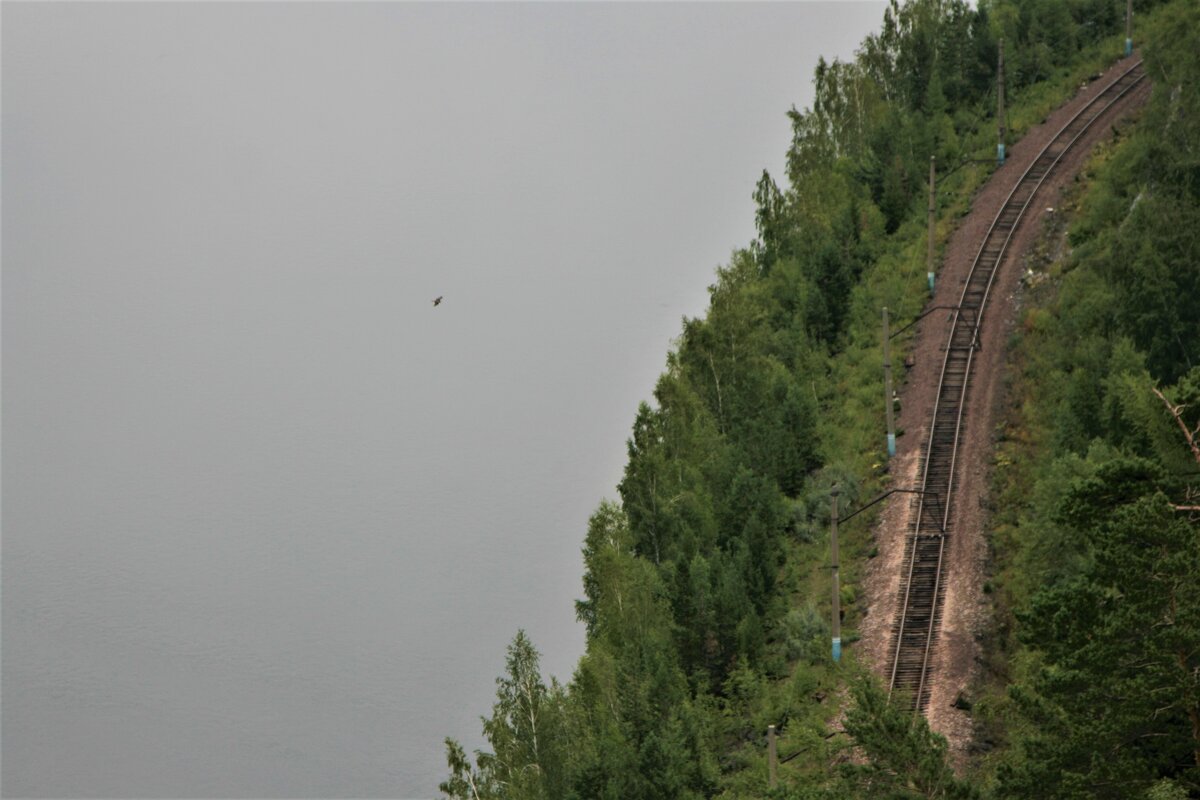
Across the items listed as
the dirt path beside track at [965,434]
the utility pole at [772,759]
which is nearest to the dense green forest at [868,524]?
the dirt path beside track at [965,434]

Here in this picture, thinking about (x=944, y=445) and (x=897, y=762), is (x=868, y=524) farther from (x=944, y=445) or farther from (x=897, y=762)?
(x=897, y=762)

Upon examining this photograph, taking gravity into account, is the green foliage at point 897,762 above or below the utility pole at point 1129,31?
below

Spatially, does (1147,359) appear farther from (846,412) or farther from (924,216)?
(924,216)

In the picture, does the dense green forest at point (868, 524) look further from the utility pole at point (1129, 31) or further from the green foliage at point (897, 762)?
the utility pole at point (1129, 31)

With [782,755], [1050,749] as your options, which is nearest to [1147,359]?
[782,755]

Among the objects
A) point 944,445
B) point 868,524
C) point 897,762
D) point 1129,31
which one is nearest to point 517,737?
point 868,524

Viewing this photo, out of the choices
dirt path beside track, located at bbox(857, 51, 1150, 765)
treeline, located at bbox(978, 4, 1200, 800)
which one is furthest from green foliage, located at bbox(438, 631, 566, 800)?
treeline, located at bbox(978, 4, 1200, 800)

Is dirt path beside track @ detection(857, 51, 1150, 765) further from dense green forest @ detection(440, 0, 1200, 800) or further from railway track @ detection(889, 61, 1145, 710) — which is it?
dense green forest @ detection(440, 0, 1200, 800)
